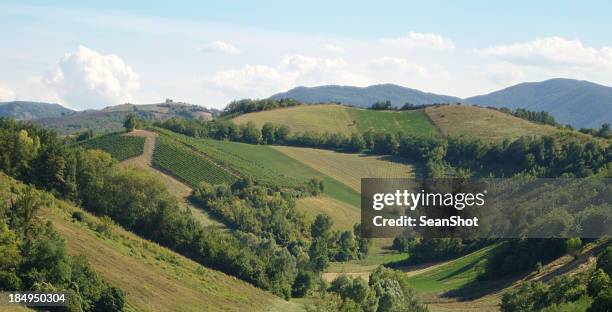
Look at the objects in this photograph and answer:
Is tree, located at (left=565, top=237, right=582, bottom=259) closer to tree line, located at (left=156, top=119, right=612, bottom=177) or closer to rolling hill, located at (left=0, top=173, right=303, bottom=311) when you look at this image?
rolling hill, located at (left=0, top=173, right=303, bottom=311)

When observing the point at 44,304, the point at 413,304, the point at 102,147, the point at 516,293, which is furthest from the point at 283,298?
the point at 102,147

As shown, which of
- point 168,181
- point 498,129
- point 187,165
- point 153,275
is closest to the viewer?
point 153,275

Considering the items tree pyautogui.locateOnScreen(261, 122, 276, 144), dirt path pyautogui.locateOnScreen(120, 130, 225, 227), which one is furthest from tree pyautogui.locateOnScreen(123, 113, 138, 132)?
tree pyautogui.locateOnScreen(261, 122, 276, 144)

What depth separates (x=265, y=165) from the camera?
15562 cm

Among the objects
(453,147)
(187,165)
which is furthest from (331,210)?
(453,147)

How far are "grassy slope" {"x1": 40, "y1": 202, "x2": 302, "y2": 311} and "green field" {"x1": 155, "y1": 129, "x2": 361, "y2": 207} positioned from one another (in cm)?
6719

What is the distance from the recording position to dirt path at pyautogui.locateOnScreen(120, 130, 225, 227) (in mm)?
120250

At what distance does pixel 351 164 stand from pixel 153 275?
115 metres

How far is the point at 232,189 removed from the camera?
13238cm

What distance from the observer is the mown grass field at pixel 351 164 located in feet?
536

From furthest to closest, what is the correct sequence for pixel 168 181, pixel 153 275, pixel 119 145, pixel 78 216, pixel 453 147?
pixel 453 147
pixel 119 145
pixel 168 181
pixel 78 216
pixel 153 275

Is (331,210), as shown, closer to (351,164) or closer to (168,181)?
(168,181)

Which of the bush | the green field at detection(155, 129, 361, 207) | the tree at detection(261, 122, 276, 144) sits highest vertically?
the tree at detection(261, 122, 276, 144)


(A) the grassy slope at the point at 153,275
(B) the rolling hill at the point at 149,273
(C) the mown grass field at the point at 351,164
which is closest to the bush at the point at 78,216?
(B) the rolling hill at the point at 149,273
